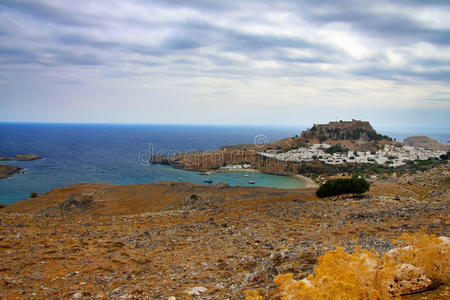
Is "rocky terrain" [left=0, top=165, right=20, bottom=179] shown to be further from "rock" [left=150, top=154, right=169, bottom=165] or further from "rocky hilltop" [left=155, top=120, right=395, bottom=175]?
"rocky hilltop" [left=155, top=120, right=395, bottom=175]

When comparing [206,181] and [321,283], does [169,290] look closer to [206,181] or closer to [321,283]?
[321,283]

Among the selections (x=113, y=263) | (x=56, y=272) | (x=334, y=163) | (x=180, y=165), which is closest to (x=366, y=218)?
(x=113, y=263)

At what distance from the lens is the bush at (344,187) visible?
80.5ft

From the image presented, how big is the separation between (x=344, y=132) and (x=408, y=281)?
12995cm

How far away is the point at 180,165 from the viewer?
3952 inches

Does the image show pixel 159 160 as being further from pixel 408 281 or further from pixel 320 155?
pixel 408 281

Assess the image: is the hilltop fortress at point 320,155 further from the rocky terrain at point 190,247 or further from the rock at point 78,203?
the rocky terrain at point 190,247

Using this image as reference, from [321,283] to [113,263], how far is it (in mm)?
7361

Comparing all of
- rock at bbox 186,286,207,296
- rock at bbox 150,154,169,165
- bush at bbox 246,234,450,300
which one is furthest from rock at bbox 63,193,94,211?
rock at bbox 150,154,169,165

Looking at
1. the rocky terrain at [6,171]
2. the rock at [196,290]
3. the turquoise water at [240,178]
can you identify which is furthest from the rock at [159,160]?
the rock at [196,290]

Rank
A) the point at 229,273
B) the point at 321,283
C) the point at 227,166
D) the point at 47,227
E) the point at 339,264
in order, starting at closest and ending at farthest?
1. the point at 321,283
2. the point at 339,264
3. the point at 229,273
4. the point at 47,227
5. the point at 227,166

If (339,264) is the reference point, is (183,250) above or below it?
below

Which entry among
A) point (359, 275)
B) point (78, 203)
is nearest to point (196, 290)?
point (359, 275)

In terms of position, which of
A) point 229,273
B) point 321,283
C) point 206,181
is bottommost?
point 206,181
